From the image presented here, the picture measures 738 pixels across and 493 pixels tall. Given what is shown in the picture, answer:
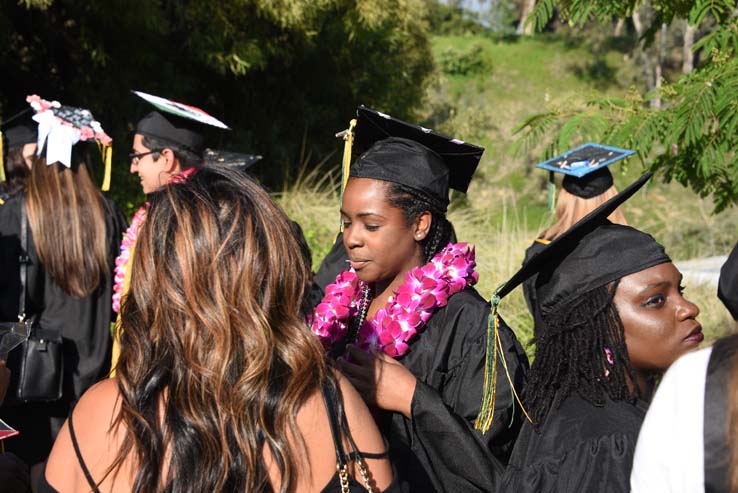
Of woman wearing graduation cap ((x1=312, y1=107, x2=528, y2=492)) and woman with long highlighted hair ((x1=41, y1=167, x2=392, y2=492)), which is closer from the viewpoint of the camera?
woman with long highlighted hair ((x1=41, y1=167, x2=392, y2=492))

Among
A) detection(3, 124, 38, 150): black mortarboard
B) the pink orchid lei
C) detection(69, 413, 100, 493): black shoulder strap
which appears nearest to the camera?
detection(69, 413, 100, 493): black shoulder strap

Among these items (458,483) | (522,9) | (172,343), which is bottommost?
(458,483)

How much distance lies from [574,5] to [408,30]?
324 inches

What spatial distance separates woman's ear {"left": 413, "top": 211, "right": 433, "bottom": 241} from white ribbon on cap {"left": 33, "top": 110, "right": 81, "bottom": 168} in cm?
195

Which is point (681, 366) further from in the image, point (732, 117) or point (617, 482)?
point (732, 117)

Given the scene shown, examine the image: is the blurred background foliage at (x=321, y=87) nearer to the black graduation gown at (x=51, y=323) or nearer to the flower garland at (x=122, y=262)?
the flower garland at (x=122, y=262)

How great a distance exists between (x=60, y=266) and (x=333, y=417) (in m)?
2.47

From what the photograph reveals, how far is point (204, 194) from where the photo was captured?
168 cm

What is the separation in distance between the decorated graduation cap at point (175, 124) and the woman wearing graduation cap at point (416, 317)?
1.53 metres

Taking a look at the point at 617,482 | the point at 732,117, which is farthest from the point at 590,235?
the point at 732,117

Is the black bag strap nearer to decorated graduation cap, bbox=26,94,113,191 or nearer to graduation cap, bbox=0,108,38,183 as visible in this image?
decorated graduation cap, bbox=26,94,113,191

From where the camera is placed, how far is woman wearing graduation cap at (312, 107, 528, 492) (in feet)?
7.68

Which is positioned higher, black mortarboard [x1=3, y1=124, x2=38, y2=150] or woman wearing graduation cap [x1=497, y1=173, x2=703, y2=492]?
woman wearing graduation cap [x1=497, y1=173, x2=703, y2=492]

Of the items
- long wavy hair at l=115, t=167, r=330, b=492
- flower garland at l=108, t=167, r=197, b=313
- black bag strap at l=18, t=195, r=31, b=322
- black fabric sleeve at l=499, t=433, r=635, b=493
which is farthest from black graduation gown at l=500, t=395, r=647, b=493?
black bag strap at l=18, t=195, r=31, b=322
